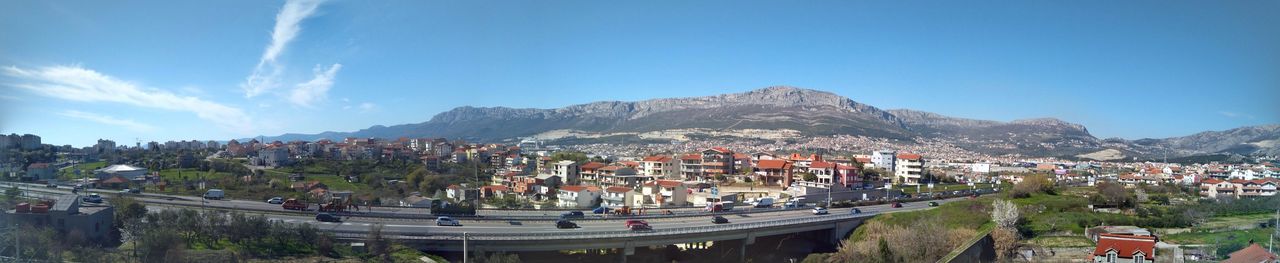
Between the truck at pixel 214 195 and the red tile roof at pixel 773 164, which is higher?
the red tile roof at pixel 773 164

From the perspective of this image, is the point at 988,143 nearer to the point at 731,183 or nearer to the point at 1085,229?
the point at 731,183

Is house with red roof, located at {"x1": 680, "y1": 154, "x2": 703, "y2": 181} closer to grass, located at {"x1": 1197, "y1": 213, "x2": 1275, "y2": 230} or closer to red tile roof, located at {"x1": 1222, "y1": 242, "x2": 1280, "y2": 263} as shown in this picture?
grass, located at {"x1": 1197, "y1": 213, "x2": 1275, "y2": 230}

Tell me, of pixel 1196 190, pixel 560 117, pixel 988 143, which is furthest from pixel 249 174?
pixel 560 117

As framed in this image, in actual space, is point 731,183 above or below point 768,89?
below

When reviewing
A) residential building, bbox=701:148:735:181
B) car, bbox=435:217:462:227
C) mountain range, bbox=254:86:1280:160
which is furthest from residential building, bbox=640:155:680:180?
mountain range, bbox=254:86:1280:160

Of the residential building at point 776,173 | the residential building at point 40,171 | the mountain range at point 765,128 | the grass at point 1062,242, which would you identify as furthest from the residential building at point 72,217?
the mountain range at point 765,128

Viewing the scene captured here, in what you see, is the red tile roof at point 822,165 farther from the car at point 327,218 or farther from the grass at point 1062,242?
the car at point 327,218

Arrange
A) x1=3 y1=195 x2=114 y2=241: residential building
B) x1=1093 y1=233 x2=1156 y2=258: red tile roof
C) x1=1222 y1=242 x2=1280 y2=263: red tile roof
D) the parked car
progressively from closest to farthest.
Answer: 1. x1=3 y1=195 x2=114 y2=241: residential building
2. x1=1222 y1=242 x2=1280 y2=263: red tile roof
3. x1=1093 y1=233 x2=1156 y2=258: red tile roof
4. the parked car
